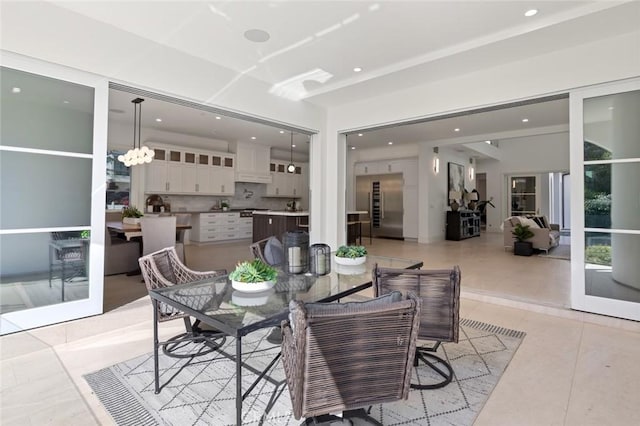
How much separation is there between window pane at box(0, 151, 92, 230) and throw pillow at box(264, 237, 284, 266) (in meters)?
1.72

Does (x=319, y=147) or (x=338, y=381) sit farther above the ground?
(x=319, y=147)

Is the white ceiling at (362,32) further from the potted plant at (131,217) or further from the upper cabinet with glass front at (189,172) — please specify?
the upper cabinet with glass front at (189,172)

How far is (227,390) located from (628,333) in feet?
11.4

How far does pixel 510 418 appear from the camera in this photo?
1.76 meters

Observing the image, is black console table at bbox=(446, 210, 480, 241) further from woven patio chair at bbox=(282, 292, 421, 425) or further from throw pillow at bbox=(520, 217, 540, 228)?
woven patio chair at bbox=(282, 292, 421, 425)

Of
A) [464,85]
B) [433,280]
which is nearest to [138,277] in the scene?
[433,280]

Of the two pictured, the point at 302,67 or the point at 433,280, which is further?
the point at 302,67

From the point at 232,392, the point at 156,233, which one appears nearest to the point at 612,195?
the point at 232,392

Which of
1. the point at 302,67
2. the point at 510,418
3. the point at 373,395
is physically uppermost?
the point at 302,67

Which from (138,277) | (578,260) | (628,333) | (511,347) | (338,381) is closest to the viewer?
(338,381)

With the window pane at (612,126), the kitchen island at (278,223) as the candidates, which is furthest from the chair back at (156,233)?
the window pane at (612,126)

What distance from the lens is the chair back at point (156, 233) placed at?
4.74m

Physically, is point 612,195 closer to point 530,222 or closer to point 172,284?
point 172,284

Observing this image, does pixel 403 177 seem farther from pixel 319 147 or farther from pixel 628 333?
pixel 628 333
